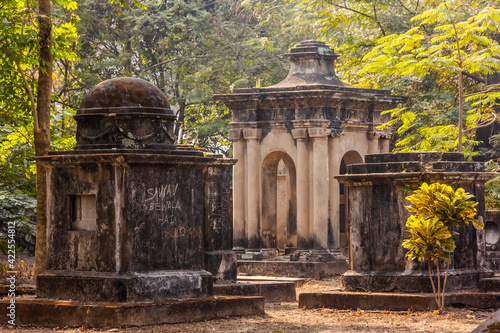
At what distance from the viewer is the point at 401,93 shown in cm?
2259

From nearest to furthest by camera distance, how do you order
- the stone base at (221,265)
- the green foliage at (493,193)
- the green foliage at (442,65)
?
the stone base at (221,265)
the green foliage at (442,65)
the green foliage at (493,193)

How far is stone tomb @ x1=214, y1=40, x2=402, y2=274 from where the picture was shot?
18.4 metres

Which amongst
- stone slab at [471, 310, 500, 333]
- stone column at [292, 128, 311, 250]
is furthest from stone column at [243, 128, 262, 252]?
stone slab at [471, 310, 500, 333]

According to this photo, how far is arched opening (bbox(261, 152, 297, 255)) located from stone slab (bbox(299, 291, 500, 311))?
696 centimetres

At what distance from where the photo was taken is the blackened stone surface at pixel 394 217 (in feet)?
40.0

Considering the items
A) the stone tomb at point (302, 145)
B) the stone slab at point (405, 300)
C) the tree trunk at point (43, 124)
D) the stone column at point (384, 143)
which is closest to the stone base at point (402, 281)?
the stone slab at point (405, 300)

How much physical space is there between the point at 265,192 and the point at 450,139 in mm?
4461

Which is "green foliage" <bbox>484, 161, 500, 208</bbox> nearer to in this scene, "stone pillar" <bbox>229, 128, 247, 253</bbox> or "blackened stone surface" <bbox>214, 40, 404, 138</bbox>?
"blackened stone surface" <bbox>214, 40, 404, 138</bbox>

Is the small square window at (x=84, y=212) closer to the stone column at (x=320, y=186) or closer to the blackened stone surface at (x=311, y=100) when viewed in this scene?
the stone column at (x=320, y=186)

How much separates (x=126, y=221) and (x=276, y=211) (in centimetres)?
932

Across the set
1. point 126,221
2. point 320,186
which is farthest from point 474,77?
point 126,221

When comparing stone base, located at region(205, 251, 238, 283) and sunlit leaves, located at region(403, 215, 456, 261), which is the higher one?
sunlit leaves, located at region(403, 215, 456, 261)

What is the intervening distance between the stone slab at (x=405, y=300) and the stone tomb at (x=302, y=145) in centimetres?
582

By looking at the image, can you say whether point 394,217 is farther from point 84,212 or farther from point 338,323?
point 84,212
